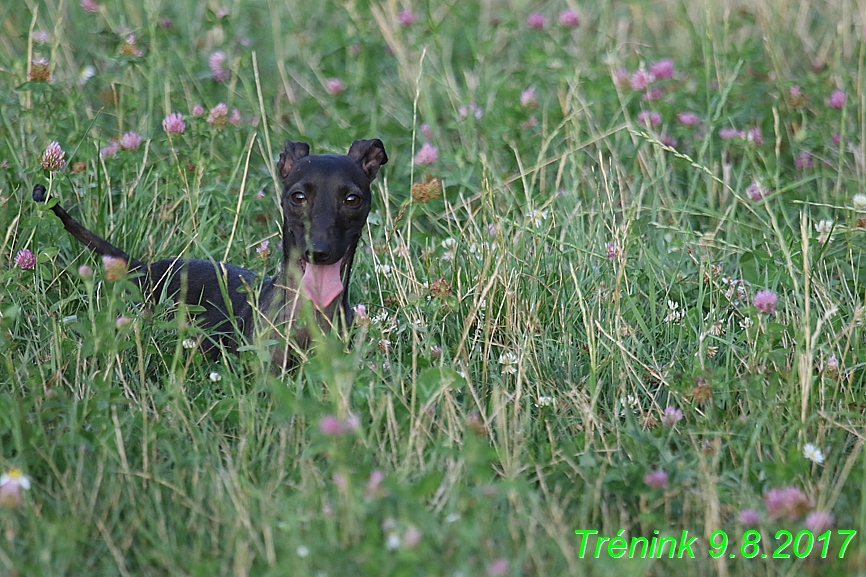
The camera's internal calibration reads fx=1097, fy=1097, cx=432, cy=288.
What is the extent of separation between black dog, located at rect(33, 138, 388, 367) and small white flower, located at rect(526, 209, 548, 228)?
0.63m

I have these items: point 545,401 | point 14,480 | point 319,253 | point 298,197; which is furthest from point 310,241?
point 14,480

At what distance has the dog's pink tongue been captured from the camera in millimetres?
3963

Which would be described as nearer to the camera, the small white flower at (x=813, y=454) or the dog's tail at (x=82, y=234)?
the small white flower at (x=813, y=454)

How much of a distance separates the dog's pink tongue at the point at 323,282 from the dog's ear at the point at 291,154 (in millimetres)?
495

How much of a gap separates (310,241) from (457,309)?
64cm

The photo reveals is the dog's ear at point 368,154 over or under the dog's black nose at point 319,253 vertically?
over

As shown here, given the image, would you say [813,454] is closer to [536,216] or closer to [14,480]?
[536,216]

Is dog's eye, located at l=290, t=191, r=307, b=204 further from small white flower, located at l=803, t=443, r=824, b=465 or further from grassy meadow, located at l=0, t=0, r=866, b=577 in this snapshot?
small white flower, located at l=803, t=443, r=824, b=465

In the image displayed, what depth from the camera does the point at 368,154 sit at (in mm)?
4383

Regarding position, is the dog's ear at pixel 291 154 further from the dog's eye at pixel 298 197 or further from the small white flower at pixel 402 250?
the small white flower at pixel 402 250

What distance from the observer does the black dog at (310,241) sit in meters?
3.80

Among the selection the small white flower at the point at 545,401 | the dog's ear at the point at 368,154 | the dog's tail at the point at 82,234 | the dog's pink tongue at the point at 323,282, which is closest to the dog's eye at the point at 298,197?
the dog's pink tongue at the point at 323,282

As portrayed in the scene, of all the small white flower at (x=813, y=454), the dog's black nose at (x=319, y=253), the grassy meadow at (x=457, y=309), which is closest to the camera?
the grassy meadow at (x=457, y=309)

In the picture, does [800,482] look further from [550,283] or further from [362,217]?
[362,217]
